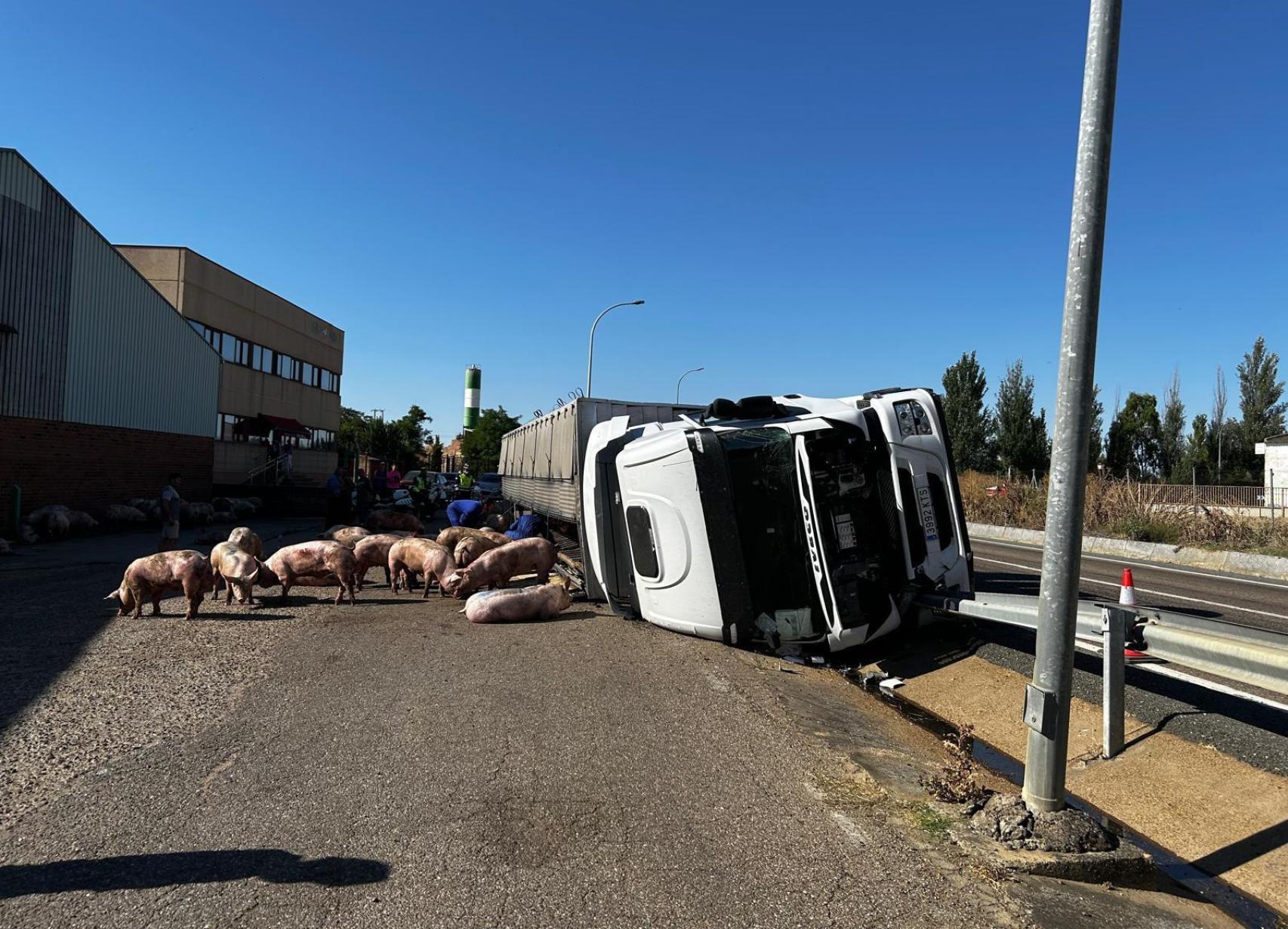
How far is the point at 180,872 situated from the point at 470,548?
818 centimetres

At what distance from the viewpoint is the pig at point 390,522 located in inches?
686

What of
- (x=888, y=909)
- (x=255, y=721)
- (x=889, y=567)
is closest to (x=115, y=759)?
(x=255, y=721)

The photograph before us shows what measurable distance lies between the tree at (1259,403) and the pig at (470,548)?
51.1 metres

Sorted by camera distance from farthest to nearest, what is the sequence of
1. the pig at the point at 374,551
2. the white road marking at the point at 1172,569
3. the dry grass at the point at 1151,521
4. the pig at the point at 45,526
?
the dry grass at the point at 1151,521
the pig at the point at 45,526
the white road marking at the point at 1172,569
the pig at the point at 374,551

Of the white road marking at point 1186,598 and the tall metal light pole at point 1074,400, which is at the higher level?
the tall metal light pole at point 1074,400

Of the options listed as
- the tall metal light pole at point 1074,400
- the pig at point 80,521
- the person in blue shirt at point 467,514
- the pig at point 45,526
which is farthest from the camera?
the pig at point 80,521

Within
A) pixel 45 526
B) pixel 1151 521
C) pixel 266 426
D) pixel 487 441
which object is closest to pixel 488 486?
pixel 266 426

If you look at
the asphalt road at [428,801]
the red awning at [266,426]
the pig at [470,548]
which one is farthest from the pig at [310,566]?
the red awning at [266,426]

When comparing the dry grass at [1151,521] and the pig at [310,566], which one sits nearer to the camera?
the pig at [310,566]

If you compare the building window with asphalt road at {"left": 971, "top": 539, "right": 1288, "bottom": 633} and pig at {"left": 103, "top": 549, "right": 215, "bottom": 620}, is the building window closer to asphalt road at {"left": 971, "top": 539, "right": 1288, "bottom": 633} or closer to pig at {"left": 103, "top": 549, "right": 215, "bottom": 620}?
pig at {"left": 103, "top": 549, "right": 215, "bottom": 620}

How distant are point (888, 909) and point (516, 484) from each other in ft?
63.0

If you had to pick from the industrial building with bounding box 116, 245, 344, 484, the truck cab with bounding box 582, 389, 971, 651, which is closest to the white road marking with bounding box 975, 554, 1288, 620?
the truck cab with bounding box 582, 389, 971, 651

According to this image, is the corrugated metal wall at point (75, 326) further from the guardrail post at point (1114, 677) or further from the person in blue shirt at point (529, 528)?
the guardrail post at point (1114, 677)

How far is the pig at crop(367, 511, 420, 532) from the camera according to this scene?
57.2ft
